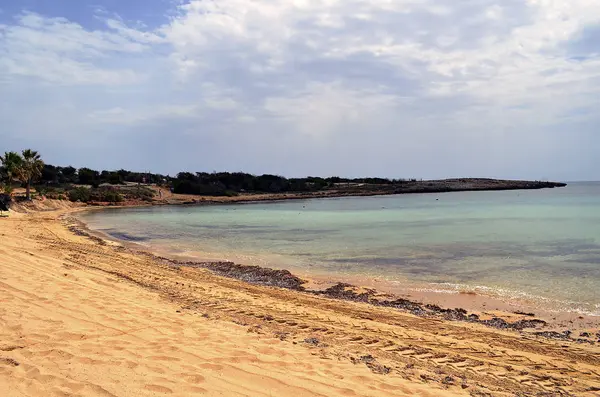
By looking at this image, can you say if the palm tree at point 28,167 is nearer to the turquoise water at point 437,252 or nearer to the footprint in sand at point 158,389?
the turquoise water at point 437,252

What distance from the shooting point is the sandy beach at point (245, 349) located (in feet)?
14.1

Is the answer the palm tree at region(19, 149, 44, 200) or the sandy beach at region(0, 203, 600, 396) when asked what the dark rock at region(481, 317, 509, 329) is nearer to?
the sandy beach at region(0, 203, 600, 396)

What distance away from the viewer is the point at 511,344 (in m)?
6.56

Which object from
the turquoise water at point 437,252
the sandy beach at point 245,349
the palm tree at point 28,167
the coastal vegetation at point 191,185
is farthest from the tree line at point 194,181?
the sandy beach at point 245,349

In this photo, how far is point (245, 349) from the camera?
17.7ft

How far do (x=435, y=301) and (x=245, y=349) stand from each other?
18.9ft

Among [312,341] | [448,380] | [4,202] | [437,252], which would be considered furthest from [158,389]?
[4,202]

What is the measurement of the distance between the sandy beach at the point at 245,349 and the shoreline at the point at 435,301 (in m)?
0.73

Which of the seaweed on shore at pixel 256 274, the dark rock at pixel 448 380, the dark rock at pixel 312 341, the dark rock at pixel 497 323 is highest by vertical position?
the dark rock at pixel 312 341

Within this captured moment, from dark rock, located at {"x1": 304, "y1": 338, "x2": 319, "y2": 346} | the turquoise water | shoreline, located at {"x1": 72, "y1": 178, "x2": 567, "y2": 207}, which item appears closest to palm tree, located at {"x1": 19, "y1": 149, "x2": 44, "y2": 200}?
shoreline, located at {"x1": 72, "y1": 178, "x2": 567, "y2": 207}

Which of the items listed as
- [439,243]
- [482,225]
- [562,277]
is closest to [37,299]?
[562,277]

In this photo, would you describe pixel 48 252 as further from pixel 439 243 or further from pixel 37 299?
pixel 439 243

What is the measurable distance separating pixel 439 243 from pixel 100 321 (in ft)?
55.0

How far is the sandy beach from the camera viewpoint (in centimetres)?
429
